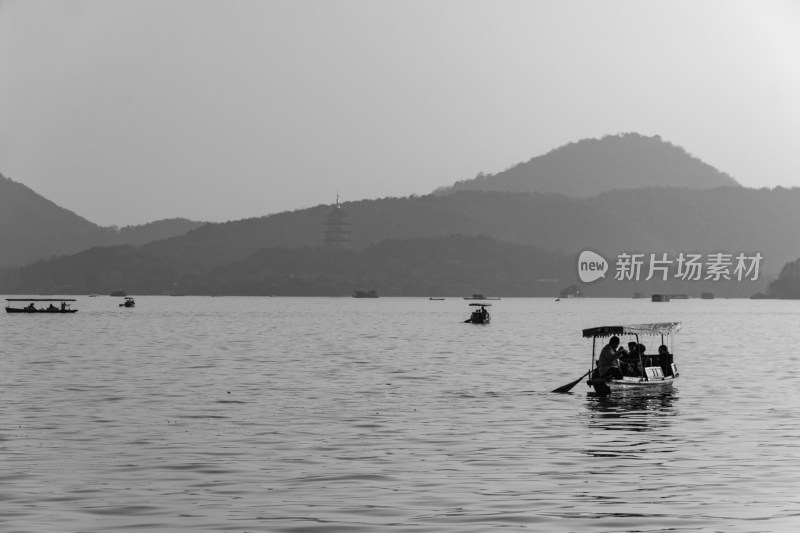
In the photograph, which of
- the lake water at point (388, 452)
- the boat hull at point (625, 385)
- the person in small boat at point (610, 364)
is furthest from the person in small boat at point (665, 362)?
the person in small boat at point (610, 364)

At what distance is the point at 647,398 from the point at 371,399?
1228 centimetres

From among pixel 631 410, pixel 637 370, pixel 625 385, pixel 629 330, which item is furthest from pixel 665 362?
pixel 631 410

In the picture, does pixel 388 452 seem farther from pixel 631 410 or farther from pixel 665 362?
pixel 665 362

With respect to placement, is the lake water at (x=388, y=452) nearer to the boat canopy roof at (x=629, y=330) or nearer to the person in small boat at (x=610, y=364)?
the person in small boat at (x=610, y=364)

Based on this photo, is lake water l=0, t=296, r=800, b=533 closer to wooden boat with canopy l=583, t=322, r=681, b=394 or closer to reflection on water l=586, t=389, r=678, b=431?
reflection on water l=586, t=389, r=678, b=431

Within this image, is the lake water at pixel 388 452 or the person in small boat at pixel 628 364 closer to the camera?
the lake water at pixel 388 452

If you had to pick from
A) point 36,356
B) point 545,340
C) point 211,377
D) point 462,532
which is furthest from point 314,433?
point 545,340

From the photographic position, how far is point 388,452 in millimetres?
35969

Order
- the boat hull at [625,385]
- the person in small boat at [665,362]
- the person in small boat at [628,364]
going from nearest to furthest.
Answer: the boat hull at [625,385]
the person in small boat at [628,364]
the person in small boat at [665,362]

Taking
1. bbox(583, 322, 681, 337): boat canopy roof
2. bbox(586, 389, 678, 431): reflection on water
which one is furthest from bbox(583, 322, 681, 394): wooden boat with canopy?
bbox(586, 389, 678, 431): reflection on water

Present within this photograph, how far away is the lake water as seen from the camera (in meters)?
25.8

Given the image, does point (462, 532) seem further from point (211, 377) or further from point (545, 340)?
point (545, 340)

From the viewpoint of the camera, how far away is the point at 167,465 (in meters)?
32.9

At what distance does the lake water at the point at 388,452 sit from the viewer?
2575 cm
